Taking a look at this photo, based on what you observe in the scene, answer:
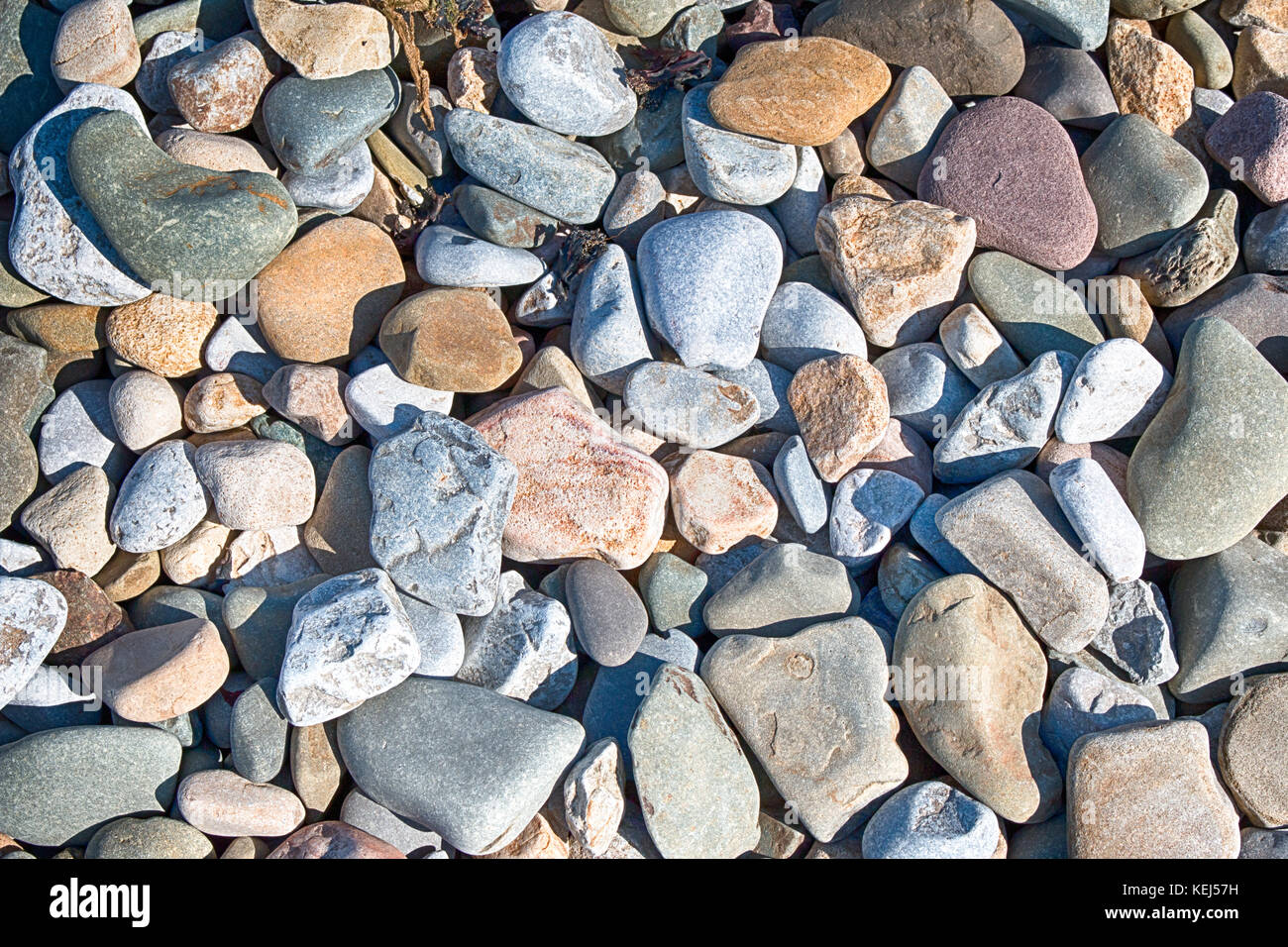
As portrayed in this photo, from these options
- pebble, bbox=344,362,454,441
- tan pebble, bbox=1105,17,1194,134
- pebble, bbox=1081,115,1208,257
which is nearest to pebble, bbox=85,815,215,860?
pebble, bbox=344,362,454,441

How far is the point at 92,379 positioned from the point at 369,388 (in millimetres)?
1297

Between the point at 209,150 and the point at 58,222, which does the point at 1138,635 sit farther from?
the point at 58,222

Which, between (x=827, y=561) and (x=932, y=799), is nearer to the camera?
(x=932, y=799)

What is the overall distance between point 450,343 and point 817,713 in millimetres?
1970

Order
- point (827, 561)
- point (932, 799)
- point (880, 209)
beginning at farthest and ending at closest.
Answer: point (880, 209), point (827, 561), point (932, 799)

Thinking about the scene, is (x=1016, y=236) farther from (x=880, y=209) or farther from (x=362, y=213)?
(x=362, y=213)

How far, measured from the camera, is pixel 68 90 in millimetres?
3729

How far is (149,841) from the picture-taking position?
3.10 m

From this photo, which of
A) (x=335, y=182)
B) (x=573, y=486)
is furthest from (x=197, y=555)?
(x=335, y=182)

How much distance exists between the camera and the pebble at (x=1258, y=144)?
372 cm

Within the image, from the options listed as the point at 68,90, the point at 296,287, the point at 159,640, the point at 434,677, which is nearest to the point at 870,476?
the point at 434,677

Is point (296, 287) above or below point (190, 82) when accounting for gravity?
below

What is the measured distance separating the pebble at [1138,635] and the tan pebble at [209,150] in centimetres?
377

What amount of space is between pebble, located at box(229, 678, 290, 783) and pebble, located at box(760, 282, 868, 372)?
2.38 m
